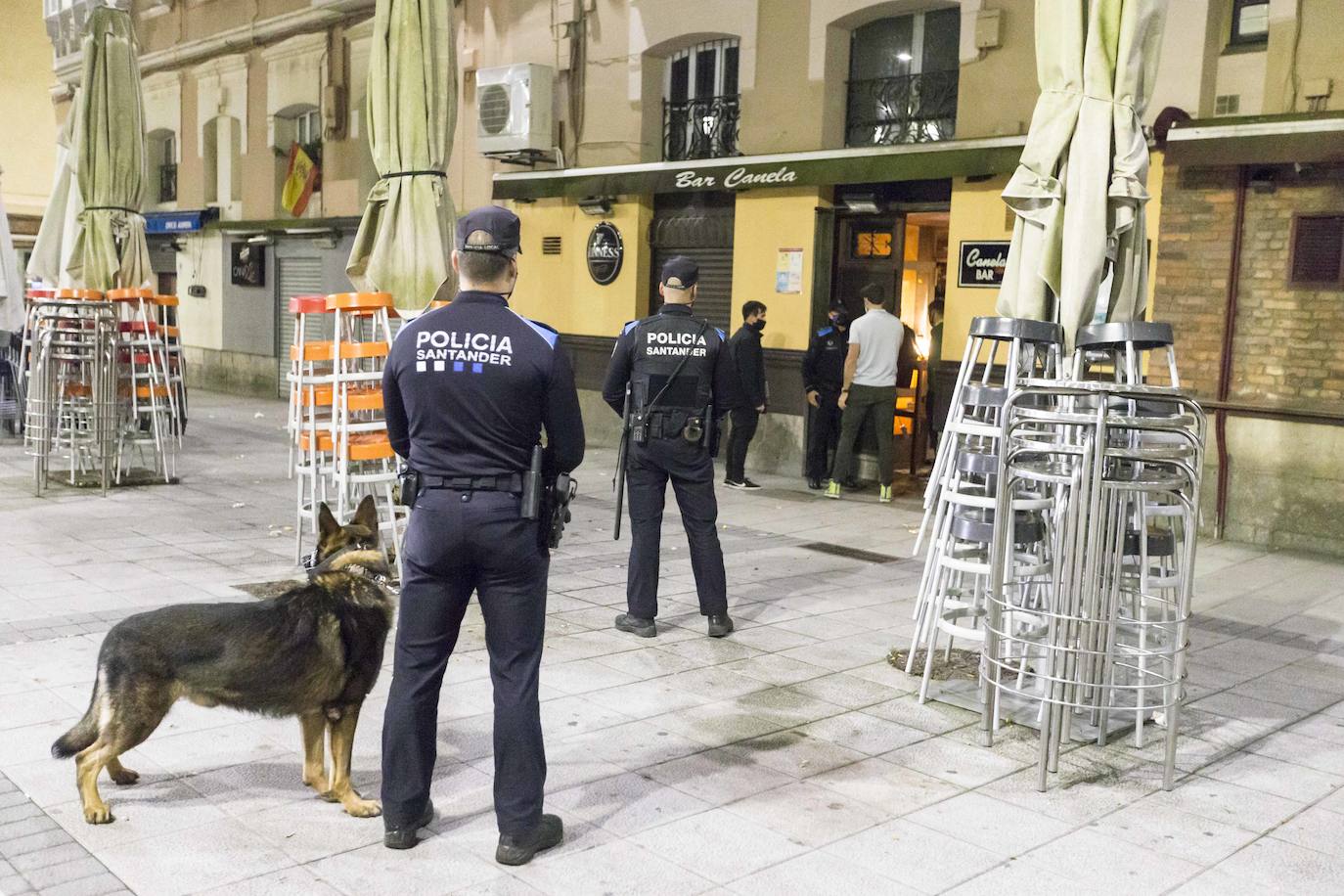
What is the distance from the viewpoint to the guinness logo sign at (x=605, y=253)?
14.7 m

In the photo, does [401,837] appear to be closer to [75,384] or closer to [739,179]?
[75,384]

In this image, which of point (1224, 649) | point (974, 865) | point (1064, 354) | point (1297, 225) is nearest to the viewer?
point (974, 865)

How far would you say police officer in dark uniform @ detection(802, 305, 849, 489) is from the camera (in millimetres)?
12070

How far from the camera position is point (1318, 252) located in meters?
9.25

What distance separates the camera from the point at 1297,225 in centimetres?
933

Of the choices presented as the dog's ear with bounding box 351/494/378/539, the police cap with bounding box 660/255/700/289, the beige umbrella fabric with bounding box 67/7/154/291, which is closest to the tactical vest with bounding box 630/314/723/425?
the police cap with bounding box 660/255/700/289

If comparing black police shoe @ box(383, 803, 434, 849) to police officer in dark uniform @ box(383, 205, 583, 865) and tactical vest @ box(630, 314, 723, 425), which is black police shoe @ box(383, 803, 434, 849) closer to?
police officer in dark uniform @ box(383, 205, 583, 865)

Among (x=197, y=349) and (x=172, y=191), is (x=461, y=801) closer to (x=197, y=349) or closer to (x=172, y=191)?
(x=197, y=349)

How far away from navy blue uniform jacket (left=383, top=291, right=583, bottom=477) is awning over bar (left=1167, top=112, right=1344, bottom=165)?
7234mm

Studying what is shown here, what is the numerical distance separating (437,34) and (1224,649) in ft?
19.9

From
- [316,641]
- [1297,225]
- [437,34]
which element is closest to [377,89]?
[437,34]

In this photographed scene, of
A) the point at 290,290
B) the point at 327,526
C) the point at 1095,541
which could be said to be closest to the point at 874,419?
the point at 1095,541

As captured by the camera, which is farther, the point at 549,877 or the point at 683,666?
the point at 683,666

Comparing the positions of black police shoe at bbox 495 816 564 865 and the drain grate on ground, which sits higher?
black police shoe at bbox 495 816 564 865
